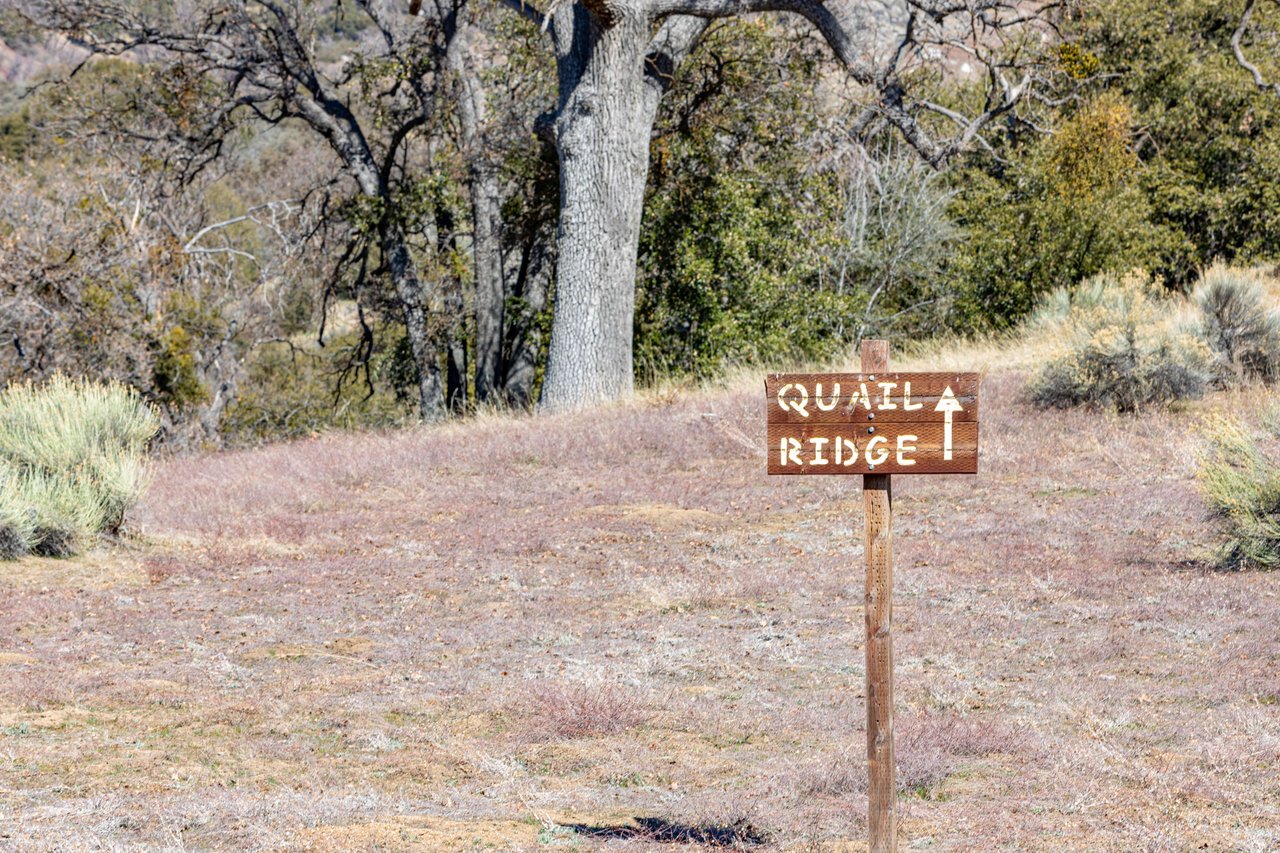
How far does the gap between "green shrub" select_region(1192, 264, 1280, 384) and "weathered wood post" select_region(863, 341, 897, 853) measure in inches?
497

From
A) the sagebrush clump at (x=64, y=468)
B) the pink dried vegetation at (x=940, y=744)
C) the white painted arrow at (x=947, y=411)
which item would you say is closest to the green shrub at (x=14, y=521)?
the sagebrush clump at (x=64, y=468)

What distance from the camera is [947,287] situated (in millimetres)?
25453

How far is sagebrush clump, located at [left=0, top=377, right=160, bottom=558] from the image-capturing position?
35.7 feet

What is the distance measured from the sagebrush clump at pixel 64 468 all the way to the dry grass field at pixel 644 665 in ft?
1.05

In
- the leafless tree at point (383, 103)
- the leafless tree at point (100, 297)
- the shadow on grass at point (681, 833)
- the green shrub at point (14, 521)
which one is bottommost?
the shadow on grass at point (681, 833)

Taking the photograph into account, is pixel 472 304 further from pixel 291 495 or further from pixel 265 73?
pixel 291 495

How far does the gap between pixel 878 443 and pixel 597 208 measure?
14297mm

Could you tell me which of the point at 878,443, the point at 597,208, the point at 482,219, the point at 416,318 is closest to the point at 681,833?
the point at 878,443

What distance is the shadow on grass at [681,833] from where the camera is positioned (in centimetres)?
526

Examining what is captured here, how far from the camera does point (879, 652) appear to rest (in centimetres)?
498

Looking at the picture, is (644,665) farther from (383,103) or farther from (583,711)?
(383,103)

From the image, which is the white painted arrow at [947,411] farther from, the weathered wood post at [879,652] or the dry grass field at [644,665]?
the dry grass field at [644,665]

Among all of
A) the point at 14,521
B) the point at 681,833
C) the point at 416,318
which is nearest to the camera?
the point at 681,833

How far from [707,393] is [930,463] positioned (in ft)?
43.1
